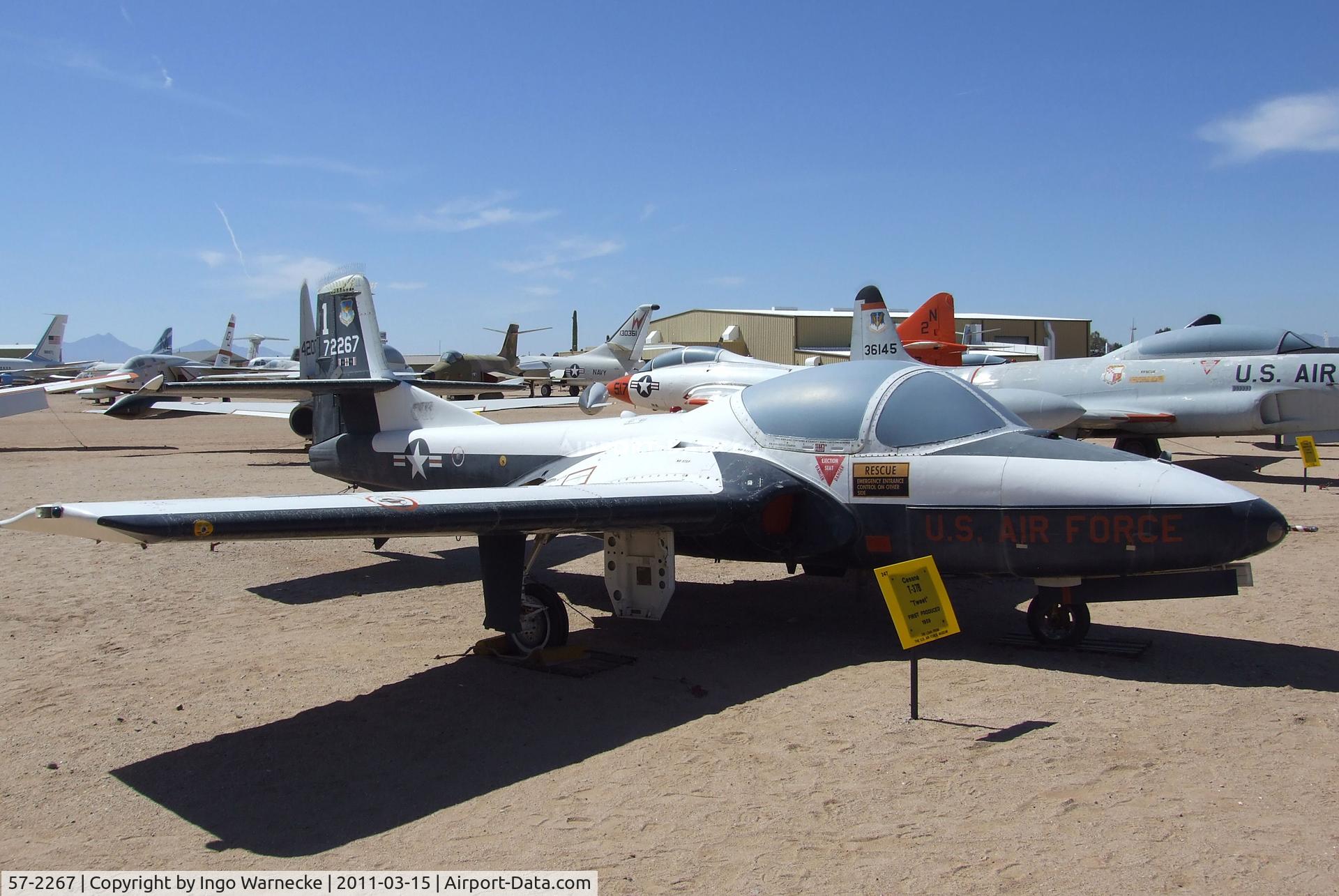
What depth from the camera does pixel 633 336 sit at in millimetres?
47594

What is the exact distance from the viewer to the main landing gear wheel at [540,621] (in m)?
7.16

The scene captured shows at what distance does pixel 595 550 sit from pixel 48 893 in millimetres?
8067

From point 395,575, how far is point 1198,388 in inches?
590

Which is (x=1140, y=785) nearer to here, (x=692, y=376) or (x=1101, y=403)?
(x=1101, y=403)

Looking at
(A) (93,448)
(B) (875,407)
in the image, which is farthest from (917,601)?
(A) (93,448)

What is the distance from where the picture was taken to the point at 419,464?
992 centimetres

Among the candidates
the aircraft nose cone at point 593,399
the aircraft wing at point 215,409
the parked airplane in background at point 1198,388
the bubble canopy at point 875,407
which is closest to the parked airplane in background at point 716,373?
the parked airplane in background at point 1198,388

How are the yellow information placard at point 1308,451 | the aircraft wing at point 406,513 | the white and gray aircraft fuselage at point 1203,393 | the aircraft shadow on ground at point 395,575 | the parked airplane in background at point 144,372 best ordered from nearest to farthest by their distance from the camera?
the aircraft wing at point 406,513, the aircraft shadow on ground at point 395,575, the yellow information placard at point 1308,451, the white and gray aircraft fuselage at point 1203,393, the parked airplane in background at point 144,372

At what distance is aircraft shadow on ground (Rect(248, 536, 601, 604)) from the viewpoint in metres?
9.45

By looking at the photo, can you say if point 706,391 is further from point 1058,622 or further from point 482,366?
point 482,366

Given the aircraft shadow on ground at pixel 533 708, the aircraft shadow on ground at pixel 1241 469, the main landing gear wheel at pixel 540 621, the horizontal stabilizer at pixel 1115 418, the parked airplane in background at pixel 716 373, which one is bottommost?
the aircraft shadow on ground at pixel 533 708

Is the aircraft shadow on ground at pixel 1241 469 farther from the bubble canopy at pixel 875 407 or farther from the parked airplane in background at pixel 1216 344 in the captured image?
the bubble canopy at pixel 875 407

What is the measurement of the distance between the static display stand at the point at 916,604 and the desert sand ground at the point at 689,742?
20.0 inches

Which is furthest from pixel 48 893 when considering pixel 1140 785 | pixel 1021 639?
pixel 1021 639
